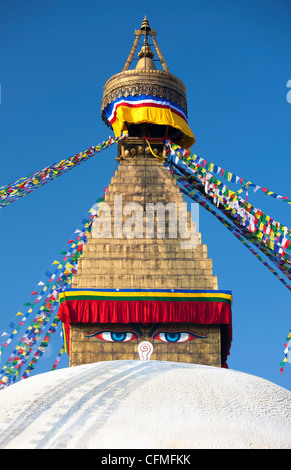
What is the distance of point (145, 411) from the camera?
4.60 meters

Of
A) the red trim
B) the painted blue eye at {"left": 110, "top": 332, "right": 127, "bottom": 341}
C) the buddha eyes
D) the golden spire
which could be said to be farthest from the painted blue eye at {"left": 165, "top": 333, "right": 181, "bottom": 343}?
the golden spire

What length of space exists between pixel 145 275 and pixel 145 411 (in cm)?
988

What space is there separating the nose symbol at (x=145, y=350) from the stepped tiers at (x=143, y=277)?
3.5 inches

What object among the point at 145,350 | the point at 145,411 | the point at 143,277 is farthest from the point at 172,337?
the point at 145,411

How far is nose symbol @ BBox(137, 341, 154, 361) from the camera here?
44.2 ft

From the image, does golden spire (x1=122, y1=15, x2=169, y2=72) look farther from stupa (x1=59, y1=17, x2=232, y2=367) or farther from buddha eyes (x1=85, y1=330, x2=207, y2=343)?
buddha eyes (x1=85, y1=330, x2=207, y2=343)

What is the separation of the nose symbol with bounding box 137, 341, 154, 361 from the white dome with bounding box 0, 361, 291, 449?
26.4 ft

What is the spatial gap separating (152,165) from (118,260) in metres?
3.35

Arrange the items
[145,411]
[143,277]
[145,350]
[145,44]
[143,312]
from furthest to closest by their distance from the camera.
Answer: [145,44], [143,277], [143,312], [145,350], [145,411]

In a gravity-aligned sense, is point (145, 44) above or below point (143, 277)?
above

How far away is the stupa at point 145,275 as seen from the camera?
1370 cm

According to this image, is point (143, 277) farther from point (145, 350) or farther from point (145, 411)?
point (145, 411)

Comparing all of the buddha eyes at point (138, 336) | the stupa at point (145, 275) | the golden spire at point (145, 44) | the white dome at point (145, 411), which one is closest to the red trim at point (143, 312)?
the stupa at point (145, 275)

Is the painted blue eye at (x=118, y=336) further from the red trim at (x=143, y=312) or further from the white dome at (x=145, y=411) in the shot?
the white dome at (x=145, y=411)
